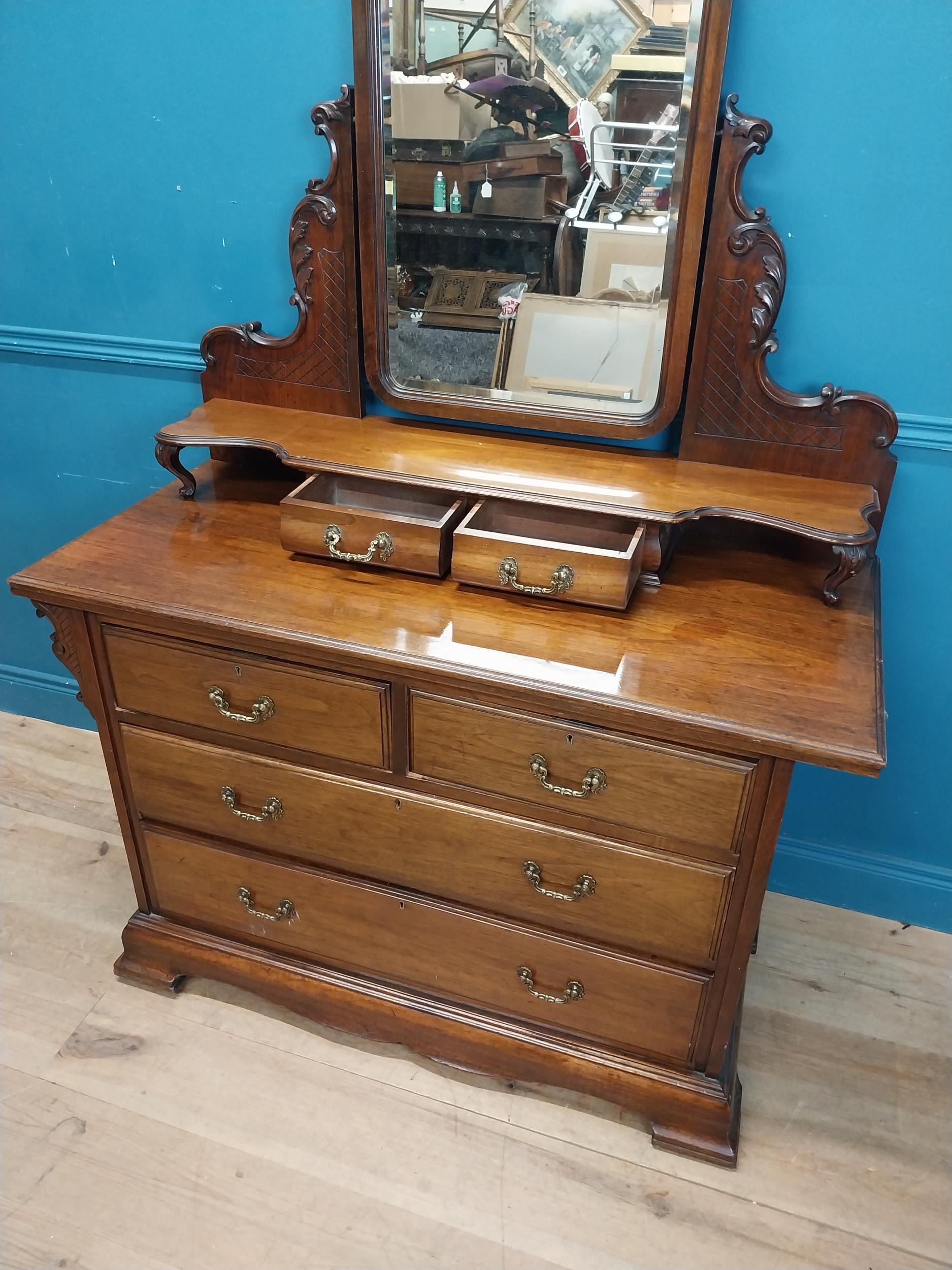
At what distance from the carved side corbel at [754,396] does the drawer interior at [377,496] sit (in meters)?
0.44

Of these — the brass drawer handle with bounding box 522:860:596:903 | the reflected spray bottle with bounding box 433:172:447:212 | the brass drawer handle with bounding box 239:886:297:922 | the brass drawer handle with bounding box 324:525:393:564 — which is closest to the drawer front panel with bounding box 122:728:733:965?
the brass drawer handle with bounding box 522:860:596:903

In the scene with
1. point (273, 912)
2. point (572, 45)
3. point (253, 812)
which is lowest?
point (273, 912)

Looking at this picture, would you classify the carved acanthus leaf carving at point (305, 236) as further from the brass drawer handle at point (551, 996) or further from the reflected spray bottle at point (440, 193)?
the brass drawer handle at point (551, 996)

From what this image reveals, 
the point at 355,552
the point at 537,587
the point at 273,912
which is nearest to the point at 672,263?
the point at 537,587

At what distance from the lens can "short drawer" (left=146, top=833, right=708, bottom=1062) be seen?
4.97ft

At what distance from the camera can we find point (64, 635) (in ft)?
5.21

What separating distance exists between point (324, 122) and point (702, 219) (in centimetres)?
66

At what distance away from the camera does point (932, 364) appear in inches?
59.9

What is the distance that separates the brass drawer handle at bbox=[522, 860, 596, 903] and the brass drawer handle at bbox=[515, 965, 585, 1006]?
17cm

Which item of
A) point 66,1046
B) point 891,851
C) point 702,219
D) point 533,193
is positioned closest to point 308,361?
point 533,193

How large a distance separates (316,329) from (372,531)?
49 cm

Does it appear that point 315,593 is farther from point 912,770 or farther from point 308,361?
point 912,770

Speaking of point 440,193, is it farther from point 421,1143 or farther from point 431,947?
point 421,1143

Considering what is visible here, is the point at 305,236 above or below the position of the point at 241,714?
above
